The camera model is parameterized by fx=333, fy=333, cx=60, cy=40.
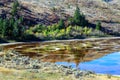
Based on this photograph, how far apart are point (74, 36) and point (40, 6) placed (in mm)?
41484

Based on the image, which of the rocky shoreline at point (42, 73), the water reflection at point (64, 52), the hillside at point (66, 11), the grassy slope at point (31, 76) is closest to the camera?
the grassy slope at point (31, 76)

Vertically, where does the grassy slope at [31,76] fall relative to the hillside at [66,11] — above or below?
above

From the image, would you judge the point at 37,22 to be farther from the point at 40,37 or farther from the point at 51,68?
the point at 51,68

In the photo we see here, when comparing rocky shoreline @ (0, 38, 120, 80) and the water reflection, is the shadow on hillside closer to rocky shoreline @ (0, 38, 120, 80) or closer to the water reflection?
the water reflection

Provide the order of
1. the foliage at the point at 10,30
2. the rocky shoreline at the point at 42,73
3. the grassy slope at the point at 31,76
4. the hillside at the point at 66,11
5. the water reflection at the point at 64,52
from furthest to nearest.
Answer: the hillside at the point at 66,11
the foliage at the point at 10,30
the water reflection at the point at 64,52
the rocky shoreline at the point at 42,73
the grassy slope at the point at 31,76

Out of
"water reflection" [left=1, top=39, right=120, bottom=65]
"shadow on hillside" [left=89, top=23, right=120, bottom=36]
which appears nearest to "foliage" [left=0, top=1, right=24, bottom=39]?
"water reflection" [left=1, top=39, right=120, bottom=65]

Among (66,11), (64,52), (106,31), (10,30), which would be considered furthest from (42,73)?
(66,11)

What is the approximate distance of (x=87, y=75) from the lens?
35969 mm

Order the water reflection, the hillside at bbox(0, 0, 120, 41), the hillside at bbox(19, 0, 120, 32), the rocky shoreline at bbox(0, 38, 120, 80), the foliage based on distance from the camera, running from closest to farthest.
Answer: the rocky shoreline at bbox(0, 38, 120, 80), the water reflection, the foliage, the hillside at bbox(0, 0, 120, 41), the hillside at bbox(19, 0, 120, 32)

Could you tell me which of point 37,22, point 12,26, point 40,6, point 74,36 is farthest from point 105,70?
point 40,6

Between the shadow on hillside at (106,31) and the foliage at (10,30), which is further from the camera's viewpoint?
the shadow on hillside at (106,31)

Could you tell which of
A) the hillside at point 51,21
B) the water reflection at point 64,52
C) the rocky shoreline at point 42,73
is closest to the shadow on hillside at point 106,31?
the hillside at point 51,21

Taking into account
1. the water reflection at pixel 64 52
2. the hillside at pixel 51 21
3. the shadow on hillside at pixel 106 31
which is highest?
the water reflection at pixel 64 52

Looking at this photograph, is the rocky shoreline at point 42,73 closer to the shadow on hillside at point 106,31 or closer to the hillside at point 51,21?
the hillside at point 51,21
